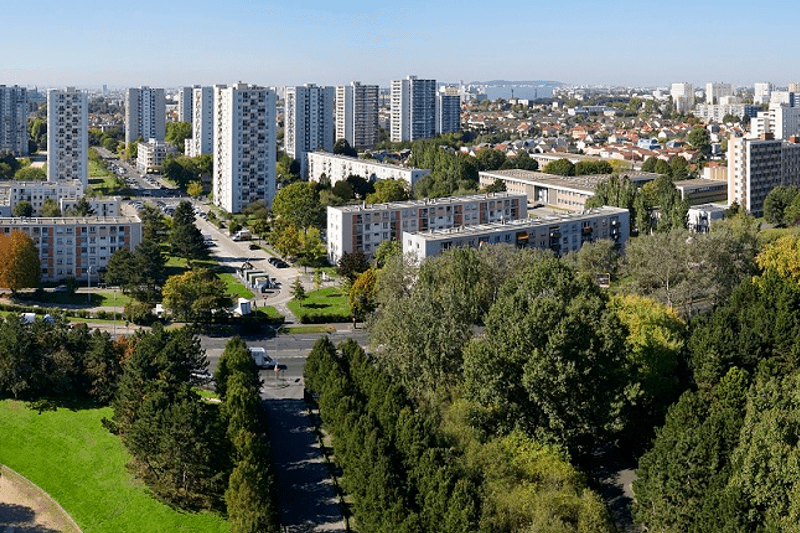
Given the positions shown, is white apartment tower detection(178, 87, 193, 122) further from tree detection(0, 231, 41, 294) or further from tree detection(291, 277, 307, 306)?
tree detection(291, 277, 307, 306)

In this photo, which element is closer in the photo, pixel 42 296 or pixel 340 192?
pixel 42 296

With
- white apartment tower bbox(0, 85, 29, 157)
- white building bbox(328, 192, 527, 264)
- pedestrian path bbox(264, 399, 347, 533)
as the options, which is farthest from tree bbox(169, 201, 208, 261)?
white apartment tower bbox(0, 85, 29, 157)

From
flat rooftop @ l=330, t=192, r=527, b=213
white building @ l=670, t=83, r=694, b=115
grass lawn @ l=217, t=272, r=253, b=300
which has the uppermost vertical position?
white building @ l=670, t=83, r=694, b=115

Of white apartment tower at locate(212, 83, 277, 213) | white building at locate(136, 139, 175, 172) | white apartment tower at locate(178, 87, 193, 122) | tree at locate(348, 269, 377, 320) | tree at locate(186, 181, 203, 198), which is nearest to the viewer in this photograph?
tree at locate(348, 269, 377, 320)

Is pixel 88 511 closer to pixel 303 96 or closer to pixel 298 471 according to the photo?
pixel 298 471

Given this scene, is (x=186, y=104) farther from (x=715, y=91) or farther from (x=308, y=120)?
(x=715, y=91)

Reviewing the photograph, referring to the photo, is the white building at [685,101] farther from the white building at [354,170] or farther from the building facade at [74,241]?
the building facade at [74,241]

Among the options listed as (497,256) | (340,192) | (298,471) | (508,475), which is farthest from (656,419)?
(340,192)
